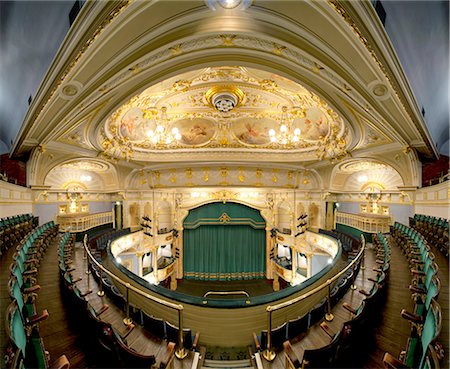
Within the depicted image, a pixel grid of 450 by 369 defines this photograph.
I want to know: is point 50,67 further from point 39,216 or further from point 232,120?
point 39,216

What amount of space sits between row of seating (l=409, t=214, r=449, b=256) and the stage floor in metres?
7.93

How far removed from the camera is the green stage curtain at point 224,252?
41.9 ft

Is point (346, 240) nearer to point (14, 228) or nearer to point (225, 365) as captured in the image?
point (225, 365)

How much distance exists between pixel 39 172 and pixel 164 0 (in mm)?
7948

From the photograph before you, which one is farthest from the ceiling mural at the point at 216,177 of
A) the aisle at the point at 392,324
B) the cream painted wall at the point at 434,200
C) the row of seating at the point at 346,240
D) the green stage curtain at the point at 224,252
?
the aisle at the point at 392,324

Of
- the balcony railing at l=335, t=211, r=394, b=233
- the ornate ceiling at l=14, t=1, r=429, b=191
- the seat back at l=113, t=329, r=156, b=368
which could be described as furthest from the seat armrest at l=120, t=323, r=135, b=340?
the balcony railing at l=335, t=211, r=394, b=233

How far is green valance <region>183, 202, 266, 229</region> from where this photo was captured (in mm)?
12716

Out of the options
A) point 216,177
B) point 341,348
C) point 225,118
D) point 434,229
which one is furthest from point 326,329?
point 216,177

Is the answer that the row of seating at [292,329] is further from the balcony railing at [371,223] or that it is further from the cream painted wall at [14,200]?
the cream painted wall at [14,200]

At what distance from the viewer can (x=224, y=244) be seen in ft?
43.1

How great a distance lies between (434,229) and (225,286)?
9.92 m

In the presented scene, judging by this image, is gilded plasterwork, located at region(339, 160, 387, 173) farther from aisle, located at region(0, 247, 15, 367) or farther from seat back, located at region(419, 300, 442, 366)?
aisle, located at region(0, 247, 15, 367)

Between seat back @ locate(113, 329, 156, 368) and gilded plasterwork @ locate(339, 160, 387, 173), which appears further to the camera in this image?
gilded plasterwork @ locate(339, 160, 387, 173)

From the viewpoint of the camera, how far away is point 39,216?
27.8 ft
